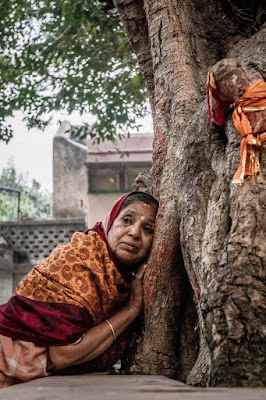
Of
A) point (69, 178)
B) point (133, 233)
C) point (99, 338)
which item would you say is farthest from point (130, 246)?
point (69, 178)

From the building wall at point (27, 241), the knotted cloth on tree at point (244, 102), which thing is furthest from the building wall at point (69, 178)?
the knotted cloth on tree at point (244, 102)

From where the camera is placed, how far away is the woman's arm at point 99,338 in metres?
2.53

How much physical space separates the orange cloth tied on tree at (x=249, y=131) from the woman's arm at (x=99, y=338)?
1.00m

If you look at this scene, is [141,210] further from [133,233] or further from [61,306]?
[61,306]

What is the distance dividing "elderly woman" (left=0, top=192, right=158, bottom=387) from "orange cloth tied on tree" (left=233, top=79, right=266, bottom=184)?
0.92 meters

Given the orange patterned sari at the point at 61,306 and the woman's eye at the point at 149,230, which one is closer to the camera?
the orange patterned sari at the point at 61,306

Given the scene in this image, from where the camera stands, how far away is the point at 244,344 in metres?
1.77

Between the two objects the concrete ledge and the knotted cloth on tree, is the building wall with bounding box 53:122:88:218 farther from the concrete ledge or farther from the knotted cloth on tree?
the concrete ledge

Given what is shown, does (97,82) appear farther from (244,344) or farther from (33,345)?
(244,344)

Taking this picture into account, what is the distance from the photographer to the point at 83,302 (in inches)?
105

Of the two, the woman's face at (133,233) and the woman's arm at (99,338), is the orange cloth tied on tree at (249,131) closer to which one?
the woman's face at (133,233)

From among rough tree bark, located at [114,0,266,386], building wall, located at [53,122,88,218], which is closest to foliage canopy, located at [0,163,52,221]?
building wall, located at [53,122,88,218]

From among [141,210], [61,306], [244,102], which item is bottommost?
[61,306]

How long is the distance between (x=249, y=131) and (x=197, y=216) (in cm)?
51
